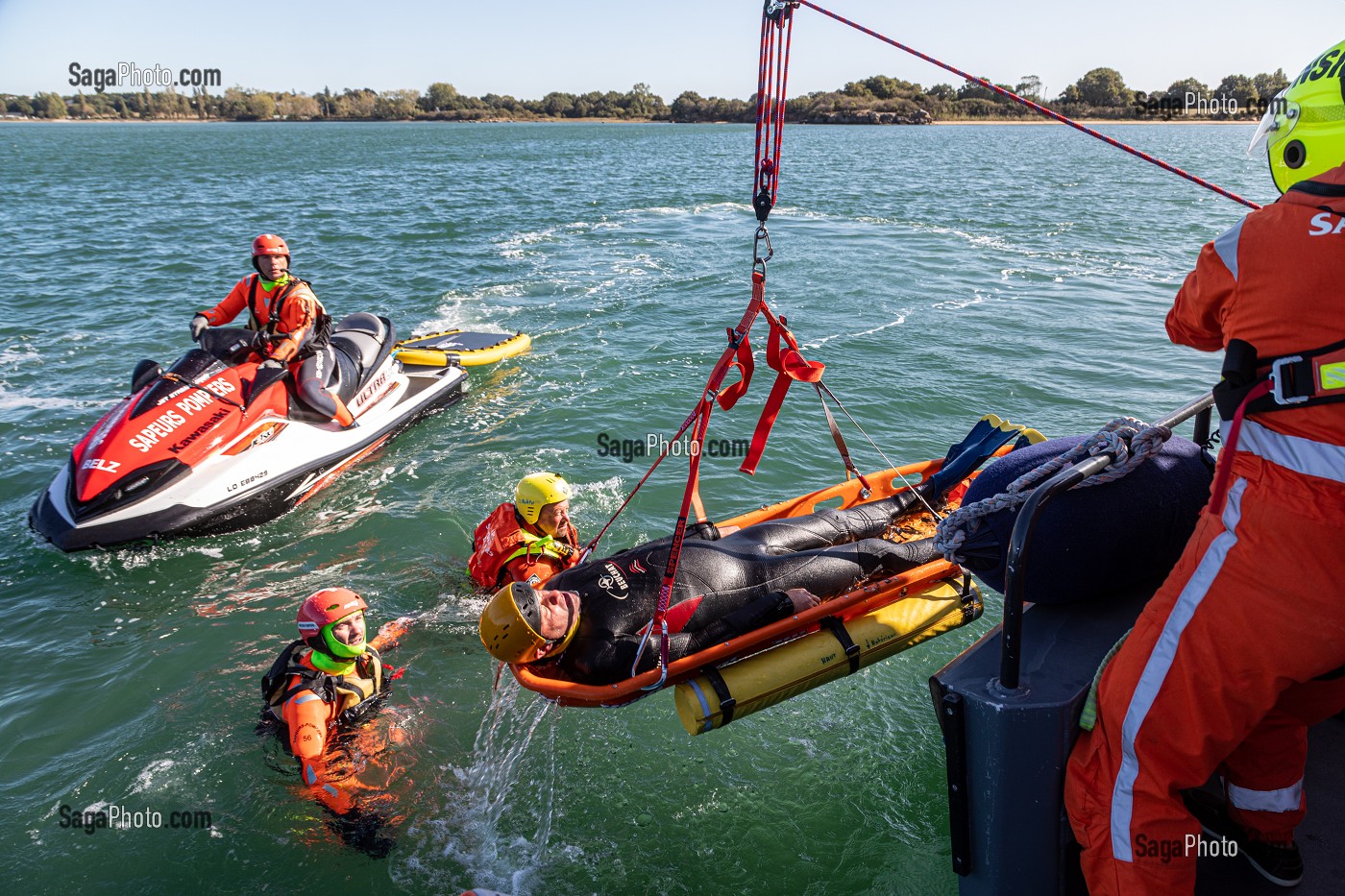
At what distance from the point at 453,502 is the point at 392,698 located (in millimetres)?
2856

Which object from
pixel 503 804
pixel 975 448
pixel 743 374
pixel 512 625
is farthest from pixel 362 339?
pixel 975 448

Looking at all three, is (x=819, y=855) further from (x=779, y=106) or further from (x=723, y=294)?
(x=723, y=294)

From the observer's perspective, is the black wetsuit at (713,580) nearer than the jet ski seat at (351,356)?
Yes

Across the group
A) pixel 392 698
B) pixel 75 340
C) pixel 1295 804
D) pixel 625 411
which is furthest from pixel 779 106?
pixel 75 340

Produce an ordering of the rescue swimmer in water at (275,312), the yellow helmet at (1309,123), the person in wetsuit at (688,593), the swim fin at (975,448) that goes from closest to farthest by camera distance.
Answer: the yellow helmet at (1309,123), the person in wetsuit at (688,593), the swim fin at (975,448), the rescue swimmer in water at (275,312)

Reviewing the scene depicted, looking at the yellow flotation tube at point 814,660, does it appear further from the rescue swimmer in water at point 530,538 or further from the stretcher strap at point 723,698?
the rescue swimmer in water at point 530,538

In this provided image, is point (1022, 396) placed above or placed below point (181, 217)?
below

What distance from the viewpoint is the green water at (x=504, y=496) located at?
455cm

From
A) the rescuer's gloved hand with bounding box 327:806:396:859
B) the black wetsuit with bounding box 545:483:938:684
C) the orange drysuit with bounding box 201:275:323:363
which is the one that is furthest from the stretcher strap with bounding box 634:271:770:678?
the orange drysuit with bounding box 201:275:323:363

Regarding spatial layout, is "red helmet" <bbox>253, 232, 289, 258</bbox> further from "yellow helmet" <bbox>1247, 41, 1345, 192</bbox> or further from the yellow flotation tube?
"yellow helmet" <bbox>1247, 41, 1345, 192</bbox>

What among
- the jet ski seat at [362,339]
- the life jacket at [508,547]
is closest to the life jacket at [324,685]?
the life jacket at [508,547]

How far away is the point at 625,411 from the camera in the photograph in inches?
411

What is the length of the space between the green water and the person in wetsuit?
3.72 feet

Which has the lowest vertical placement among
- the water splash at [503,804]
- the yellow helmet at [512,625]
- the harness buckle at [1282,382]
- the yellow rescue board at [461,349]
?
the water splash at [503,804]
